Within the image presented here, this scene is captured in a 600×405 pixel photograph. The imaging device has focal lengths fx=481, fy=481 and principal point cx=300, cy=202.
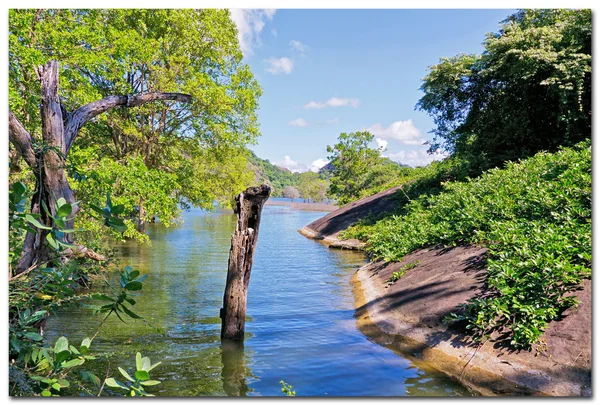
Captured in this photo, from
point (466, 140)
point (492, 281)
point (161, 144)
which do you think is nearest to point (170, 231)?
point (161, 144)

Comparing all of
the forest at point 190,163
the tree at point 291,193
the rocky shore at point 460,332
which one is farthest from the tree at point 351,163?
the tree at point 291,193

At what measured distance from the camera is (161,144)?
21859 millimetres

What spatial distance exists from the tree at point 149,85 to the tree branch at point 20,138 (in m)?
2.82

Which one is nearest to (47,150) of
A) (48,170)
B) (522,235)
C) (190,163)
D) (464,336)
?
(48,170)

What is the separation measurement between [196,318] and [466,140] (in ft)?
49.6

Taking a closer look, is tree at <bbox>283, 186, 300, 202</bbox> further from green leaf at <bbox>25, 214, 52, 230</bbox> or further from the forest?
green leaf at <bbox>25, 214, 52, 230</bbox>

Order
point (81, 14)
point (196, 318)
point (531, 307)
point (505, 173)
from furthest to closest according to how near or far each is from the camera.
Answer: point (505, 173)
point (81, 14)
point (196, 318)
point (531, 307)

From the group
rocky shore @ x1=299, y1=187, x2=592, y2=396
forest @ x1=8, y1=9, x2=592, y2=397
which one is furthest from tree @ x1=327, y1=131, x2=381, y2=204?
rocky shore @ x1=299, y1=187, x2=592, y2=396

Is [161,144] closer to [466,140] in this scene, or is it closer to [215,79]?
[215,79]

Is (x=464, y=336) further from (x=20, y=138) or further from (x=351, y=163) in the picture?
(x=351, y=163)

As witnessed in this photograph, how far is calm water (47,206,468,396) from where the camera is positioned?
6.96m

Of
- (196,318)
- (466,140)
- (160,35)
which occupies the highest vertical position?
(160,35)

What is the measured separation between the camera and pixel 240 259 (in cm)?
862

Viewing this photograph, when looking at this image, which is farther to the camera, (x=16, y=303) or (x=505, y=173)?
(x=505, y=173)
